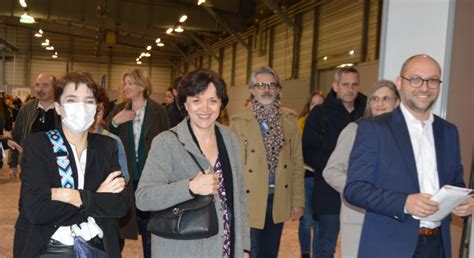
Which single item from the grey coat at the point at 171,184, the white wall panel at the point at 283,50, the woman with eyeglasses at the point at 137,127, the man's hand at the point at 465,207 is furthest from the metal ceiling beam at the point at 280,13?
the man's hand at the point at 465,207

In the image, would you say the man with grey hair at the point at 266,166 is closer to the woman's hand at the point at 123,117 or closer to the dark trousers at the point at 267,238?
the dark trousers at the point at 267,238

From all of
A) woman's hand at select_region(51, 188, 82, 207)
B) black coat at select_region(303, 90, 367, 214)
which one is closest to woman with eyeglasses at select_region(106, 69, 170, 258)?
black coat at select_region(303, 90, 367, 214)

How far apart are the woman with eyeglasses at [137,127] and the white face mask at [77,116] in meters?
1.92

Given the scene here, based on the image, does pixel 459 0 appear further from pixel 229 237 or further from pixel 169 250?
pixel 169 250

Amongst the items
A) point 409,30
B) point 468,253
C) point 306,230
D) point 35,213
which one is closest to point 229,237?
point 35,213

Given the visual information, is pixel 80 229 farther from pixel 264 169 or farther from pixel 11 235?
pixel 11 235

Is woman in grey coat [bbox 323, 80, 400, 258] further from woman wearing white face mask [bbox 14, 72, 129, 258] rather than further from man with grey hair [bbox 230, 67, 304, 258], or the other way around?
woman wearing white face mask [bbox 14, 72, 129, 258]

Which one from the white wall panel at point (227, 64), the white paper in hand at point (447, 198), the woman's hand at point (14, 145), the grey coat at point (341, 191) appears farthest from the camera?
the white wall panel at point (227, 64)

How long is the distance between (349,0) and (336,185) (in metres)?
9.98

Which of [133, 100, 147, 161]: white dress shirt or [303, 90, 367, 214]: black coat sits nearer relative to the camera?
[303, 90, 367, 214]: black coat

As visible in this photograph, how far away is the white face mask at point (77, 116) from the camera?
238 cm

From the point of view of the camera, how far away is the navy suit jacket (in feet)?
7.52

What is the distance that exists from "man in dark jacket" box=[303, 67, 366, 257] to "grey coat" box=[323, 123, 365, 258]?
0.69 metres

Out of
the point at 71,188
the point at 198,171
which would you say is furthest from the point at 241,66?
the point at 71,188
